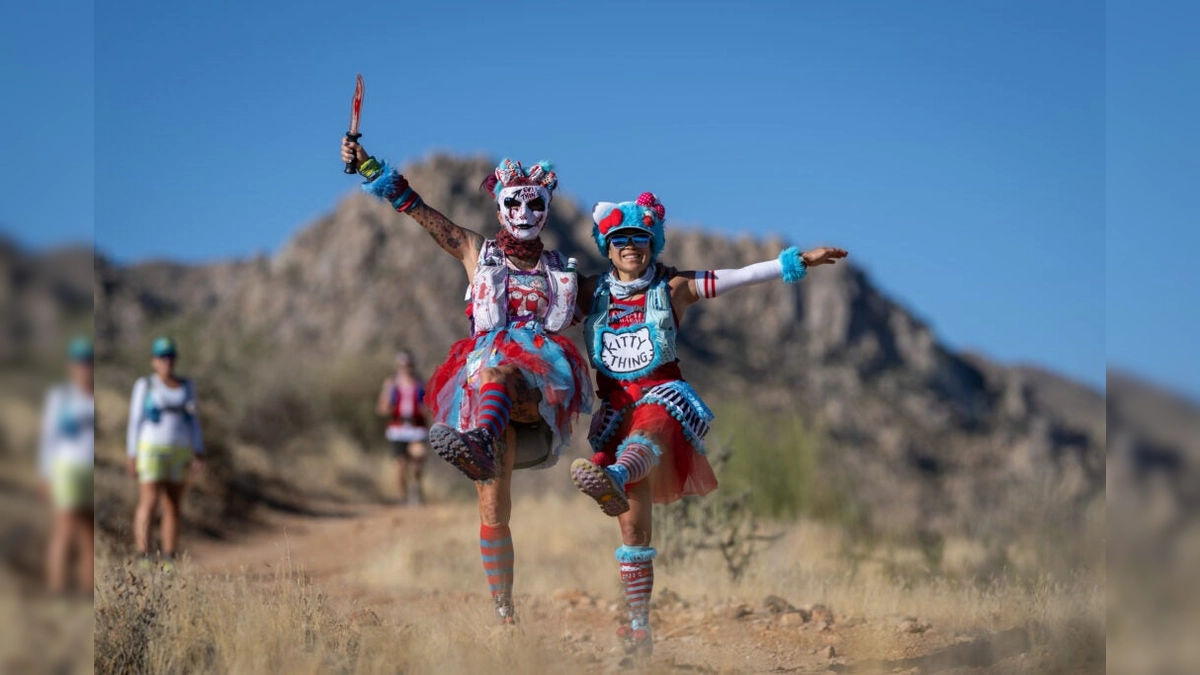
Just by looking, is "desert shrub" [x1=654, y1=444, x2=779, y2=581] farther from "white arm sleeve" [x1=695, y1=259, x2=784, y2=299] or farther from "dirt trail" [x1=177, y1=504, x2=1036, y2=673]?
"white arm sleeve" [x1=695, y1=259, x2=784, y2=299]

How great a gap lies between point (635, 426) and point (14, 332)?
13.2ft

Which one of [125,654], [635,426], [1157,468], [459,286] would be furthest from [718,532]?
[459,286]

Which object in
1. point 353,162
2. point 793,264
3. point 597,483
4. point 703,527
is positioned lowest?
point 703,527

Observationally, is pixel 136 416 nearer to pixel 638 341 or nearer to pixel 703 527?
pixel 703 527

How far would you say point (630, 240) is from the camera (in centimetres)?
676

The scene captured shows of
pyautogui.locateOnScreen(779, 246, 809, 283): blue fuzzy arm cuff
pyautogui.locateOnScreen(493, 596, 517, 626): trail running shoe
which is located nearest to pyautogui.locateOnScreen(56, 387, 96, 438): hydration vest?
pyautogui.locateOnScreen(493, 596, 517, 626): trail running shoe

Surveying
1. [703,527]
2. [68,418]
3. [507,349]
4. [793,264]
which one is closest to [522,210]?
[507,349]

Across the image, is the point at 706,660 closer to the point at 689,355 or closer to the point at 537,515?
Answer: the point at 537,515

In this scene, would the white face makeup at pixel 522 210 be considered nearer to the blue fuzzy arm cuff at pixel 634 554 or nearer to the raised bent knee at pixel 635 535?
the raised bent knee at pixel 635 535

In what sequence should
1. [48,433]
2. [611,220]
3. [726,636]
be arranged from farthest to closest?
[726,636] < [611,220] < [48,433]

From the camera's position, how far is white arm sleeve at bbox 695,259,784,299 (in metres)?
6.77

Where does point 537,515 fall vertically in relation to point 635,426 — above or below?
below

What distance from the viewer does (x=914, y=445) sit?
171 ft

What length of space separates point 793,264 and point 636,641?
7.22 feet
